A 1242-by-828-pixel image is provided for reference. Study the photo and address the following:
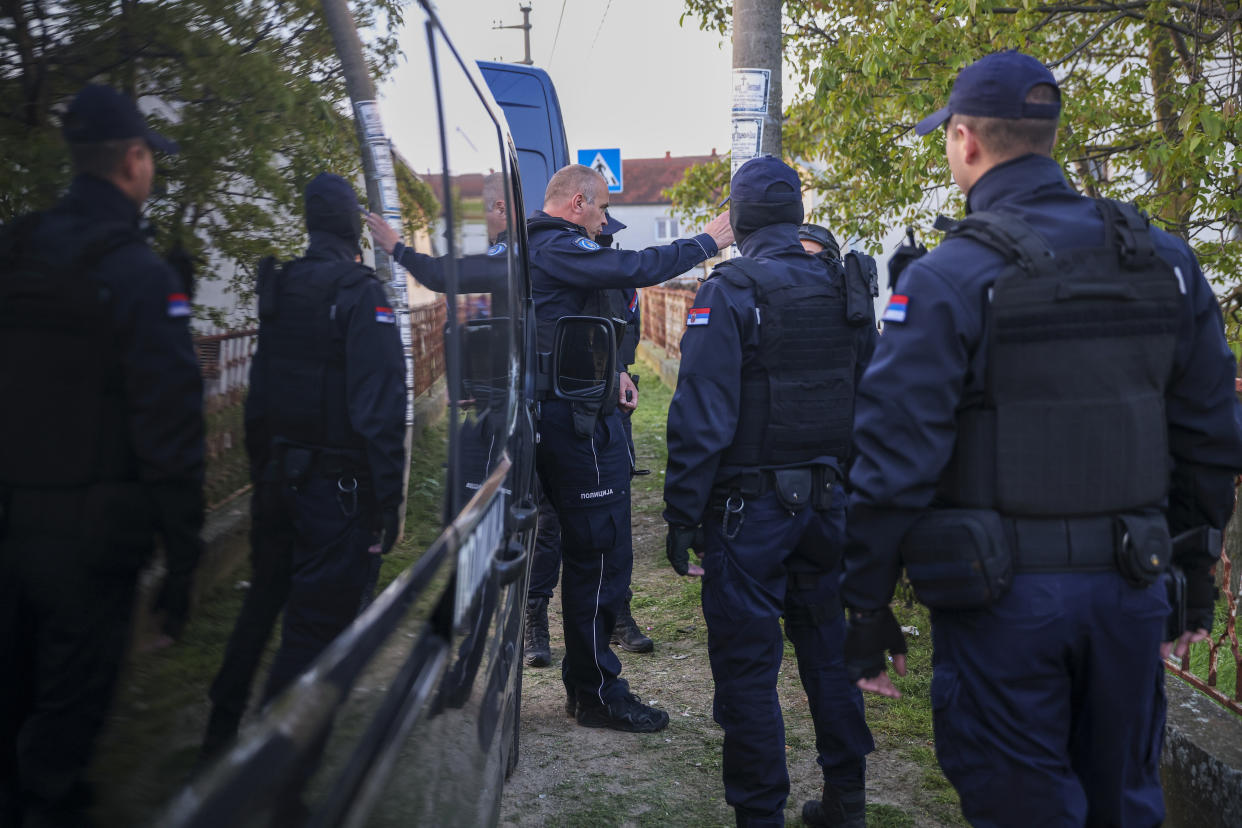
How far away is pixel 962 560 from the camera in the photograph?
2018mm

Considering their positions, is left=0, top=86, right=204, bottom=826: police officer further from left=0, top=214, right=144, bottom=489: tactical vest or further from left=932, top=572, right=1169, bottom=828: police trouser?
left=932, top=572, right=1169, bottom=828: police trouser

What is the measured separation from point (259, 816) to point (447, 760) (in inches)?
28.2

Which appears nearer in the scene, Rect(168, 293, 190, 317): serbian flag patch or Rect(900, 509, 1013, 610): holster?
Rect(168, 293, 190, 317): serbian flag patch

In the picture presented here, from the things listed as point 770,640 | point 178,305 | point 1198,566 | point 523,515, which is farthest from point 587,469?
point 178,305

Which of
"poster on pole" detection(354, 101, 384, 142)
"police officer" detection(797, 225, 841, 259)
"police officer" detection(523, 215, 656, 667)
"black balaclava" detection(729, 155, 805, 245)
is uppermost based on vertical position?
"black balaclava" detection(729, 155, 805, 245)

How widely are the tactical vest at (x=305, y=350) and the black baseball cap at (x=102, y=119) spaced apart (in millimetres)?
189

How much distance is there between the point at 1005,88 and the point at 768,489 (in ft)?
4.08

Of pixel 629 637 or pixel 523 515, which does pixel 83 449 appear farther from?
pixel 629 637

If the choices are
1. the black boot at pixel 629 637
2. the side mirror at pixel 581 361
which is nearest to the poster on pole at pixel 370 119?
the side mirror at pixel 581 361

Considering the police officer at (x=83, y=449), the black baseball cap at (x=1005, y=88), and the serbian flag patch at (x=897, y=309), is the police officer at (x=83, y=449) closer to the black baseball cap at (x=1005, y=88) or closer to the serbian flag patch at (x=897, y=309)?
the serbian flag patch at (x=897, y=309)

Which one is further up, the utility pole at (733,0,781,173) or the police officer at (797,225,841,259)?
the utility pole at (733,0,781,173)

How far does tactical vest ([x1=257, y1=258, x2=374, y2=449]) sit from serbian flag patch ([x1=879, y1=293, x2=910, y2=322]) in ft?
3.95

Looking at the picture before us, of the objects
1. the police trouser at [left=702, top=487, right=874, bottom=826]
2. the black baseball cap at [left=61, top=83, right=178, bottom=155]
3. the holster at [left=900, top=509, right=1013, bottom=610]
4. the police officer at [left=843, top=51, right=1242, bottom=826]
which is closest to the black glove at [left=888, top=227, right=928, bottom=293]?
the police officer at [left=843, top=51, right=1242, bottom=826]

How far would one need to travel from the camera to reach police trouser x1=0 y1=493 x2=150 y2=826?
71 centimetres
